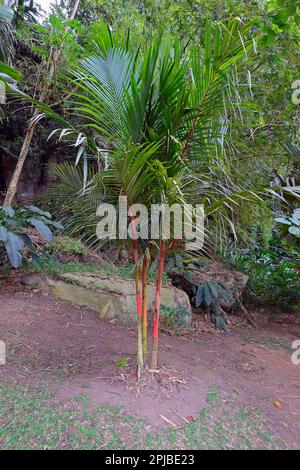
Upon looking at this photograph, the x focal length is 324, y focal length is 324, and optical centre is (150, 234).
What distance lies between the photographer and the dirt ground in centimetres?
192

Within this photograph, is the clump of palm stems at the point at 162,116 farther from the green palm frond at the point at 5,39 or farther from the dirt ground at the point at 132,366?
the green palm frond at the point at 5,39

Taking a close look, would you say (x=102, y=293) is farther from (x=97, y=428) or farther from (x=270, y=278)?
(x=270, y=278)

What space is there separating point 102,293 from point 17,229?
1.23 m

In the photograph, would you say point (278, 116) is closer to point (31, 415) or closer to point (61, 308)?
point (61, 308)

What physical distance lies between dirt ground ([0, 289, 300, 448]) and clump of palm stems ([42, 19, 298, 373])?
25cm

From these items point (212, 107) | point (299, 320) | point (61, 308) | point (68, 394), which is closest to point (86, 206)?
point (212, 107)

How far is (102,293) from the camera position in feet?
12.6

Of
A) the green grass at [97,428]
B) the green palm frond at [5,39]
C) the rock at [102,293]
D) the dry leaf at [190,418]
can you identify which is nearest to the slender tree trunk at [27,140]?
the green palm frond at [5,39]

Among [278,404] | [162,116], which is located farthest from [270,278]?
[162,116]

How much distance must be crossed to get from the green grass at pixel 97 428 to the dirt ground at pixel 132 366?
0.08m

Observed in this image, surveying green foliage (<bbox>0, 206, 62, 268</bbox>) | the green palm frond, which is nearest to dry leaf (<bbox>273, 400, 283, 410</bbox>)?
green foliage (<bbox>0, 206, 62, 268</bbox>)

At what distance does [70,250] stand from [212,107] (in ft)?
10.6

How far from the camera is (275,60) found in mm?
3406

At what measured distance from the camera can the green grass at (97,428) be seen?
1554mm
